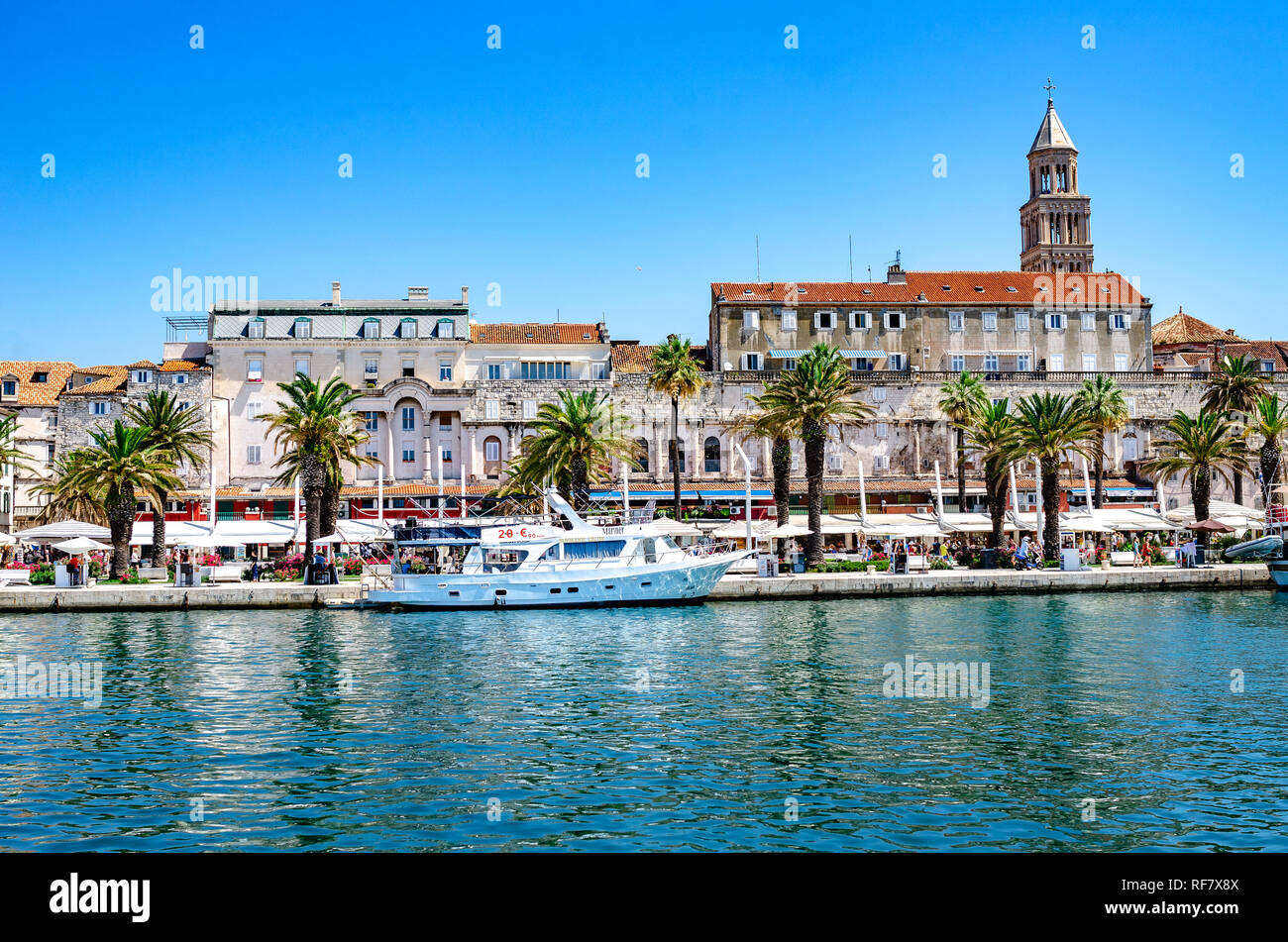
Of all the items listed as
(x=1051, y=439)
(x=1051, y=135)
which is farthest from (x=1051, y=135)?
(x=1051, y=439)

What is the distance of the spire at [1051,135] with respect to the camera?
108750mm

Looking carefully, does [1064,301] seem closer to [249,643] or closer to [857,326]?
[857,326]

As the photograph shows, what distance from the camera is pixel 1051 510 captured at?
175 feet

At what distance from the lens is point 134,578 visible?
1918 inches

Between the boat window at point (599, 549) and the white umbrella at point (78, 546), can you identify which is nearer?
the boat window at point (599, 549)

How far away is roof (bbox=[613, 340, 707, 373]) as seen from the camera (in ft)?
272

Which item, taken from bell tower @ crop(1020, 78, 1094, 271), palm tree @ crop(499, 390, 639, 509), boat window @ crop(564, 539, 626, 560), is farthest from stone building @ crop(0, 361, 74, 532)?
bell tower @ crop(1020, 78, 1094, 271)

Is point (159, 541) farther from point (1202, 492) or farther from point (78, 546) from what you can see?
point (1202, 492)

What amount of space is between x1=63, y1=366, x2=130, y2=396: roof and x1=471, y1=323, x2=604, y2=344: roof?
27.5 metres

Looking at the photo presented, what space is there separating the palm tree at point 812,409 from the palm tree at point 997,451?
25.7 ft

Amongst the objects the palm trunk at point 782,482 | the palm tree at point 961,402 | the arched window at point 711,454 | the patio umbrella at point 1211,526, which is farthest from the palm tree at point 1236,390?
the arched window at point 711,454

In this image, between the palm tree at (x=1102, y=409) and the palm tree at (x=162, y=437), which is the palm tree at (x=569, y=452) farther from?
the palm tree at (x=1102, y=409)
